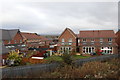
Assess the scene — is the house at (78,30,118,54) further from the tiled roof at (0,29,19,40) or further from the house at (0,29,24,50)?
the tiled roof at (0,29,19,40)

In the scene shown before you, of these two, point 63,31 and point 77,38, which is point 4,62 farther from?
point 77,38

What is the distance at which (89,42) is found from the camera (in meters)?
26.8

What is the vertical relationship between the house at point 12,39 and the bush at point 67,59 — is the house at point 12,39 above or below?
above

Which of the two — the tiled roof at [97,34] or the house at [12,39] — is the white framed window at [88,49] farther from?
the house at [12,39]

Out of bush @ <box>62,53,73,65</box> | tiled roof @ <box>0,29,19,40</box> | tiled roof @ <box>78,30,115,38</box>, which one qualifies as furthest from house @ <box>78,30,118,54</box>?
tiled roof @ <box>0,29,19,40</box>

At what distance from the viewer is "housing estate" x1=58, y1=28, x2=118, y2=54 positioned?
83.3 ft

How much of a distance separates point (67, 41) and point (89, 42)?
5.75 metres

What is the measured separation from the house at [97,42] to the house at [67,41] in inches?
62.3

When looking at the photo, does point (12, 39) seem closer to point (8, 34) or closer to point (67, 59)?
point (8, 34)

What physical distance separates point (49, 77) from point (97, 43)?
2309 centimetres

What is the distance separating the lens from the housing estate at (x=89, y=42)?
2538 cm

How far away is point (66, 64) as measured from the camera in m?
8.04

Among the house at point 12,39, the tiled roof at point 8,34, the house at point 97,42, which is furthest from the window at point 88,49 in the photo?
the tiled roof at point 8,34

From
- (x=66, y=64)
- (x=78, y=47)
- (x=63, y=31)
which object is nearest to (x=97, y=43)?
(x=78, y=47)
